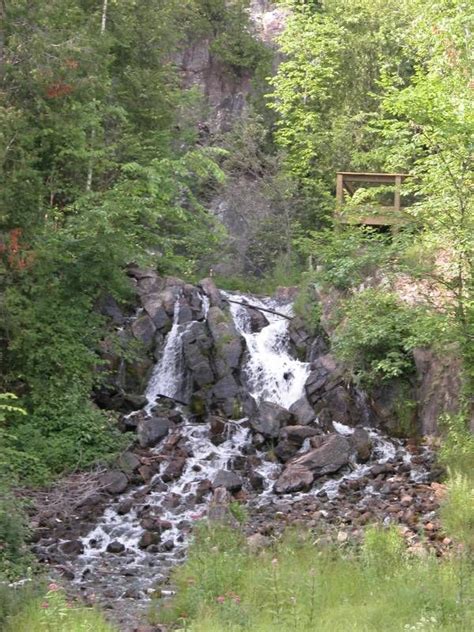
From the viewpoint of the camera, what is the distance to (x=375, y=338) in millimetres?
14547

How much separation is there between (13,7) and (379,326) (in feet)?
28.2

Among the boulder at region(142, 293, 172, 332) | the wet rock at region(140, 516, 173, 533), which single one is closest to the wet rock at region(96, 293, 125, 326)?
the boulder at region(142, 293, 172, 332)

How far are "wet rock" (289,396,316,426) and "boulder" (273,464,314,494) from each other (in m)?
2.04

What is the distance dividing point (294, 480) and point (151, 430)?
3041mm

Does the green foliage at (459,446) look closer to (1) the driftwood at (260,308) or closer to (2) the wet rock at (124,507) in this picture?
(2) the wet rock at (124,507)

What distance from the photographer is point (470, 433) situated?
12391mm

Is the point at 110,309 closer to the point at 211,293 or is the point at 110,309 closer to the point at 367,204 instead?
the point at 211,293

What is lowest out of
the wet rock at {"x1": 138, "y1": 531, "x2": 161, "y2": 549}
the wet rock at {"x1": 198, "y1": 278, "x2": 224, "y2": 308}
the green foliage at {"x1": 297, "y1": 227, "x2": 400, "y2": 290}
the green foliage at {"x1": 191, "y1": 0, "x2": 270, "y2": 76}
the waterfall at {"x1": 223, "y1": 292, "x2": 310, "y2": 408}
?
the wet rock at {"x1": 138, "y1": 531, "x2": 161, "y2": 549}

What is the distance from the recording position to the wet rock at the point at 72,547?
10.5m

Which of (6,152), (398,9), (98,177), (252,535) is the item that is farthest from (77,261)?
(398,9)

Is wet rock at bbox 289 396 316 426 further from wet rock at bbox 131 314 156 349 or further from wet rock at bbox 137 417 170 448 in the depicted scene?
wet rock at bbox 131 314 156 349

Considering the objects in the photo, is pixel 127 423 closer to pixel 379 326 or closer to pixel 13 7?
pixel 379 326

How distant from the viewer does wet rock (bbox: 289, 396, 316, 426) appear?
15.2 metres

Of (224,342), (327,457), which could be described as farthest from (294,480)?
(224,342)
